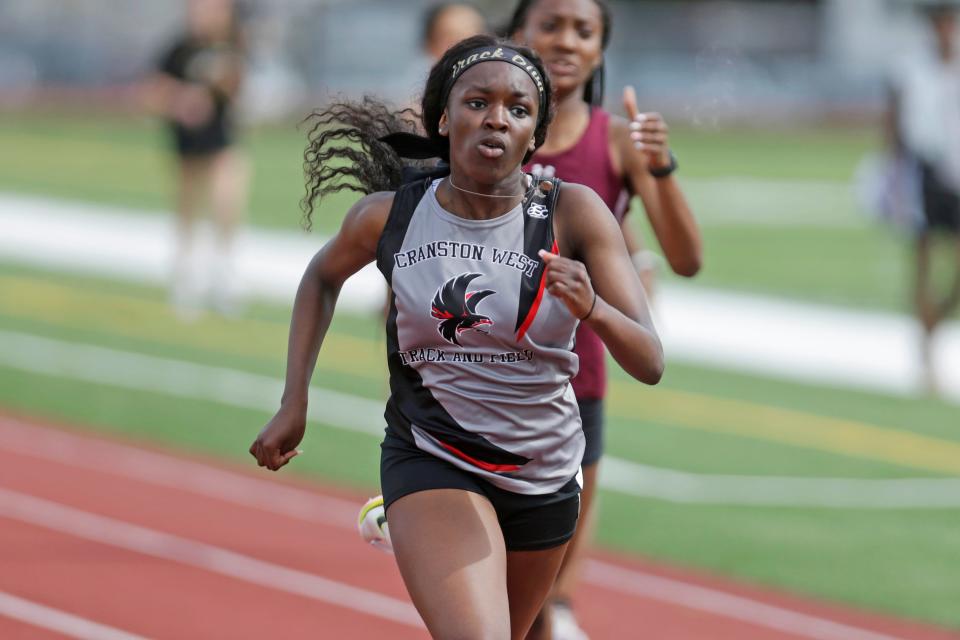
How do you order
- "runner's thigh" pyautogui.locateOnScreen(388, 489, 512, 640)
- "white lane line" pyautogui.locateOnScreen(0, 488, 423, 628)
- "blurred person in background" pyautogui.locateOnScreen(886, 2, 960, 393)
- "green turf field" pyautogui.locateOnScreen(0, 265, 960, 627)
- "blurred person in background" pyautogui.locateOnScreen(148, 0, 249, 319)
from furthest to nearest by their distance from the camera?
Result: 1. "blurred person in background" pyautogui.locateOnScreen(148, 0, 249, 319)
2. "blurred person in background" pyautogui.locateOnScreen(886, 2, 960, 393)
3. "green turf field" pyautogui.locateOnScreen(0, 265, 960, 627)
4. "white lane line" pyautogui.locateOnScreen(0, 488, 423, 628)
5. "runner's thigh" pyautogui.locateOnScreen(388, 489, 512, 640)

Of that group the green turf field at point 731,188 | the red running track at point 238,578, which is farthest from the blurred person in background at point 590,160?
the green turf field at point 731,188

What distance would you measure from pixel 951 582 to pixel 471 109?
4.16m

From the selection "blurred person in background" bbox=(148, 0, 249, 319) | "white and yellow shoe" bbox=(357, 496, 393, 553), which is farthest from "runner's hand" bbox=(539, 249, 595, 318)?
"blurred person in background" bbox=(148, 0, 249, 319)

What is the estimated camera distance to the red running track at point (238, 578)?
21.3ft

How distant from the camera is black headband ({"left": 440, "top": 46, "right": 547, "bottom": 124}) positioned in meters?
4.10

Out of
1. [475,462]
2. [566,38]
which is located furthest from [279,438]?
[566,38]

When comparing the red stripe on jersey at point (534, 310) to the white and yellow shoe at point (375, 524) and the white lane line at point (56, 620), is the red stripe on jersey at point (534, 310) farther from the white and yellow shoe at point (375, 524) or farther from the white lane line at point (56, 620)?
the white lane line at point (56, 620)

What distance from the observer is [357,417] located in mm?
10422

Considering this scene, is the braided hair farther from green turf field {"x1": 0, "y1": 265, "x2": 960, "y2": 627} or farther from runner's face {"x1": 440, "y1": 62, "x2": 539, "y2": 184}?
green turf field {"x1": 0, "y1": 265, "x2": 960, "y2": 627}

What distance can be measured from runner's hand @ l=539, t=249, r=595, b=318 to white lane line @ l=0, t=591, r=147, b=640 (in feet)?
10.4

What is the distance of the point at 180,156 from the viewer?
14133 mm

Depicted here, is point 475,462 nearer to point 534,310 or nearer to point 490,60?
point 534,310

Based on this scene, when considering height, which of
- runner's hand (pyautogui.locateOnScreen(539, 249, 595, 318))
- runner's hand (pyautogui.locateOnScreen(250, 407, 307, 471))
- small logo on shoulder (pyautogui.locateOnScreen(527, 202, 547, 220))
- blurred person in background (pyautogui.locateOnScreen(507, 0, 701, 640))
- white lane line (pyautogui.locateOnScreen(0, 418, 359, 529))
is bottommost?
white lane line (pyautogui.locateOnScreen(0, 418, 359, 529))

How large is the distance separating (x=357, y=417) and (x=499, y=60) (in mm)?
6514
